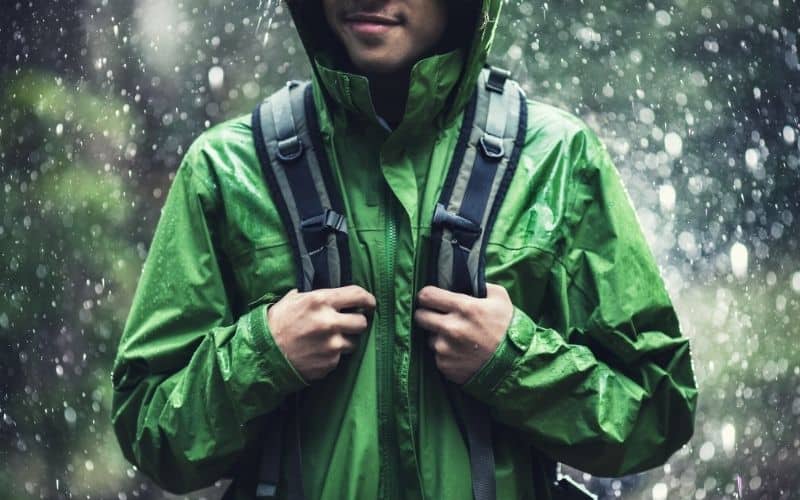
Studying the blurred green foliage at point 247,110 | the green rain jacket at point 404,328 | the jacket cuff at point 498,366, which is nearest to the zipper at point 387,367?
the green rain jacket at point 404,328

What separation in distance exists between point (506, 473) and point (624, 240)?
461 mm

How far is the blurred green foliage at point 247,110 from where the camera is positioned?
4008 millimetres

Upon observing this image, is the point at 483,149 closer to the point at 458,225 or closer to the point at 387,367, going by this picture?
the point at 458,225

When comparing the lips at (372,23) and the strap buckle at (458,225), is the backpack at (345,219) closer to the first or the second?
the strap buckle at (458,225)

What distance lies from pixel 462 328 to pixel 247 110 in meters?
2.43

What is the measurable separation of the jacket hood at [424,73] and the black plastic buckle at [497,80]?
1.6 inches

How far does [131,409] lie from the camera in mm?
2025

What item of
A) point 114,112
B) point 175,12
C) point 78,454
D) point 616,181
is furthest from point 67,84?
point 616,181

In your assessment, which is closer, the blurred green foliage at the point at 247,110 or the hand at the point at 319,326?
the hand at the point at 319,326

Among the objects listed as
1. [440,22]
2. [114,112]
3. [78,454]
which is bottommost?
[78,454]

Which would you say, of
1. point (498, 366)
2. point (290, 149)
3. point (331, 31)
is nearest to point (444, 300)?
point (498, 366)

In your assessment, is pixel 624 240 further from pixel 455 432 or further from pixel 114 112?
pixel 114 112

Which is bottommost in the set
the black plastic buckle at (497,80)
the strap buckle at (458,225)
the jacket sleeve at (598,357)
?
the jacket sleeve at (598,357)

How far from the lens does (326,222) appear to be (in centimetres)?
189
